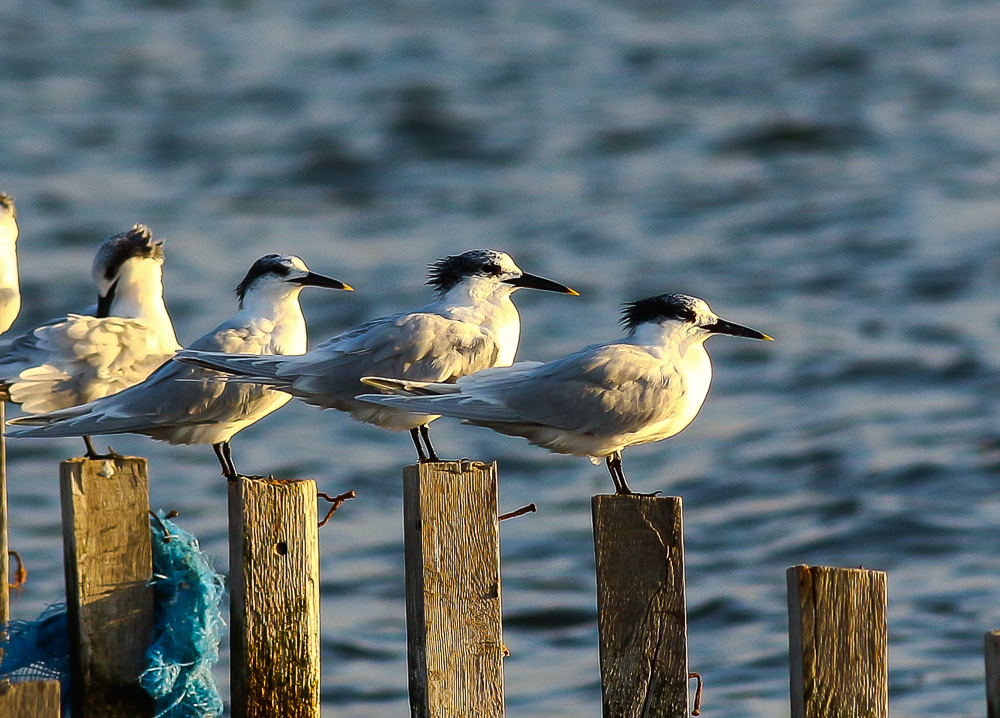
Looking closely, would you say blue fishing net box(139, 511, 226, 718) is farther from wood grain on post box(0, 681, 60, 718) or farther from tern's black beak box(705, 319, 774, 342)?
tern's black beak box(705, 319, 774, 342)

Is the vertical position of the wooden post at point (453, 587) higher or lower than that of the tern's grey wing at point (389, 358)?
lower

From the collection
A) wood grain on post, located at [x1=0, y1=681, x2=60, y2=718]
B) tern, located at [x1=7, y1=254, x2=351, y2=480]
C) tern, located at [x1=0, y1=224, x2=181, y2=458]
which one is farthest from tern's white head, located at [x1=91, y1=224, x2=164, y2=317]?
wood grain on post, located at [x1=0, y1=681, x2=60, y2=718]

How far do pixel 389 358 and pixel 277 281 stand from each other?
1.21m

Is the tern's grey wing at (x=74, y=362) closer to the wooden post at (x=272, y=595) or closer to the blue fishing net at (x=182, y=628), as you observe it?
the blue fishing net at (x=182, y=628)

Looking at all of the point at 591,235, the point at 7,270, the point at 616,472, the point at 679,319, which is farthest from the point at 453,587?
the point at 591,235

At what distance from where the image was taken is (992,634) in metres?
3.64

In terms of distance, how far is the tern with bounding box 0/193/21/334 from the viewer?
6.99m

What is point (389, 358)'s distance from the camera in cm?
537

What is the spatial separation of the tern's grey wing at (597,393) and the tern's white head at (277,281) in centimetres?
153

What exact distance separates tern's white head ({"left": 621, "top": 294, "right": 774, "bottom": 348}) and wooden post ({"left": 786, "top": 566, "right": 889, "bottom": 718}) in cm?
157

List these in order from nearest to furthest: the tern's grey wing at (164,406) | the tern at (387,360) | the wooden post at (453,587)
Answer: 1. the wooden post at (453,587)
2. the tern at (387,360)
3. the tern's grey wing at (164,406)

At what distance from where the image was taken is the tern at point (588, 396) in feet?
16.0

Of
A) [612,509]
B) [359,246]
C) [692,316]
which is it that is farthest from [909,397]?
[612,509]

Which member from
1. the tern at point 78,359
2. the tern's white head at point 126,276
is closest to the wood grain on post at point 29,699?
the tern at point 78,359
